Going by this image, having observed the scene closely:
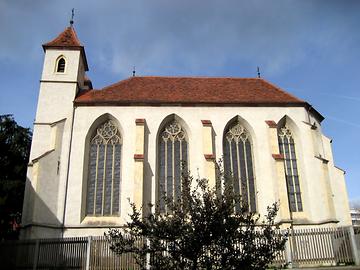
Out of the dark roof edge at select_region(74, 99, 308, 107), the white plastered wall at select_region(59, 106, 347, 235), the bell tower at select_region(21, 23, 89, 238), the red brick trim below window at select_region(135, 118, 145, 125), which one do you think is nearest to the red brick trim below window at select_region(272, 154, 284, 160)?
the white plastered wall at select_region(59, 106, 347, 235)

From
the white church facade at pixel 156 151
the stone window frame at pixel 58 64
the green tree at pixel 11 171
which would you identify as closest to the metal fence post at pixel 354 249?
the white church facade at pixel 156 151

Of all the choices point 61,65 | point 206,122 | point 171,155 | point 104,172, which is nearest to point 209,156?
point 206,122

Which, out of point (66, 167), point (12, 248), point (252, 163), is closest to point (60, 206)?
point (66, 167)

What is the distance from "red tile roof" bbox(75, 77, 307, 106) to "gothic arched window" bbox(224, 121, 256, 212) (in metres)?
1.92

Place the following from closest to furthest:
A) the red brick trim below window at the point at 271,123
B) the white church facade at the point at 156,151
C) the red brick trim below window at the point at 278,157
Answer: the white church facade at the point at 156,151 → the red brick trim below window at the point at 278,157 → the red brick trim below window at the point at 271,123

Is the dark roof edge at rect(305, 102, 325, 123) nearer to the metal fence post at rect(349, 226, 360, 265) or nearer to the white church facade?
the white church facade

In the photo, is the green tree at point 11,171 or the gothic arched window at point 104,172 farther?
the green tree at point 11,171

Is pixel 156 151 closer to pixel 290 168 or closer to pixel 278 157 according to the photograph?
pixel 278 157

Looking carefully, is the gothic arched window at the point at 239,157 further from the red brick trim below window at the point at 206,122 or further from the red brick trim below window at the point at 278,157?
the red brick trim below window at the point at 278,157

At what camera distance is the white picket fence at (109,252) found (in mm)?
14352

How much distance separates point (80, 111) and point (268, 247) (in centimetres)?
1679

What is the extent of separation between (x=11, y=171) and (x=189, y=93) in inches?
517

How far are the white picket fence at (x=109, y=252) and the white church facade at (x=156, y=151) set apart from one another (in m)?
2.74

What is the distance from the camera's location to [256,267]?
23.4ft
